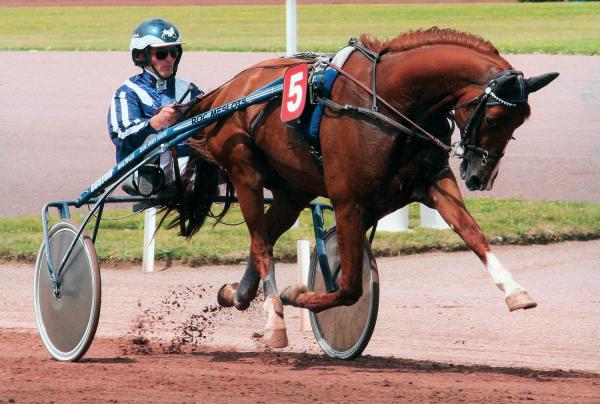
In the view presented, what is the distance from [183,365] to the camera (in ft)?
19.2

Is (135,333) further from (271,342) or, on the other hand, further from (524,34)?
(524,34)

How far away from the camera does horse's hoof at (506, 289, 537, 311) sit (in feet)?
16.0

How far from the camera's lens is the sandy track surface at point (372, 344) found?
509 cm

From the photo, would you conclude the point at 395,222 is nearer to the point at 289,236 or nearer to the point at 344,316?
the point at 289,236

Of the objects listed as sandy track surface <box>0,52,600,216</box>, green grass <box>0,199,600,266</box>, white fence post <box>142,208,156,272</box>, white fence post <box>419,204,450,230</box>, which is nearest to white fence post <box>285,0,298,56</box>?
green grass <box>0,199,600,266</box>

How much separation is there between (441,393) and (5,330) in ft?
10.2

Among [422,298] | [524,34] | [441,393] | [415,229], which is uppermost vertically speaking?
[524,34]

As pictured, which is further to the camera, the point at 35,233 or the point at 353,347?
the point at 35,233

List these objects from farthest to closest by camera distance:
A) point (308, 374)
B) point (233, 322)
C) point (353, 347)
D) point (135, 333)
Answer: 1. point (233, 322)
2. point (135, 333)
3. point (353, 347)
4. point (308, 374)

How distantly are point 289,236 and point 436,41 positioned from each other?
422cm

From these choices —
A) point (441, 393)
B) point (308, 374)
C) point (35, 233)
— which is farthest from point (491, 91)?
point (35, 233)

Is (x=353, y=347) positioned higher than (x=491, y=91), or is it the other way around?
(x=491, y=91)

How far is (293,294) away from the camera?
5.91 meters

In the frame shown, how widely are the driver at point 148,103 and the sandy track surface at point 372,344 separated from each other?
2.98ft
